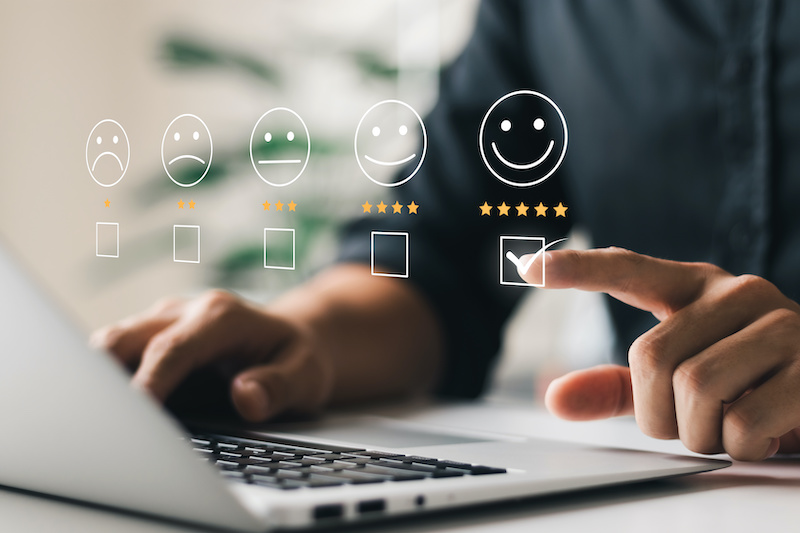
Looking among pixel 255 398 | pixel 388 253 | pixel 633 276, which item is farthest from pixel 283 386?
pixel 633 276

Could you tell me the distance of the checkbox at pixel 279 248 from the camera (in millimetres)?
637

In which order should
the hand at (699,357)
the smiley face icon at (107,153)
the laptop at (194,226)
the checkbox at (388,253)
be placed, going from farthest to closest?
the smiley face icon at (107,153)
the checkbox at (388,253)
the hand at (699,357)
the laptop at (194,226)

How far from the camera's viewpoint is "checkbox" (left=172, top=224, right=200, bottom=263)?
2.25ft

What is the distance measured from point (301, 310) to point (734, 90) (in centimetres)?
35

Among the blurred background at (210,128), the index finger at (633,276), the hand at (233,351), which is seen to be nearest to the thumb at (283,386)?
the hand at (233,351)

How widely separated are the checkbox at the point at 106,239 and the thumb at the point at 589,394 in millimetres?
459

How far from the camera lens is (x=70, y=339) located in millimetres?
292

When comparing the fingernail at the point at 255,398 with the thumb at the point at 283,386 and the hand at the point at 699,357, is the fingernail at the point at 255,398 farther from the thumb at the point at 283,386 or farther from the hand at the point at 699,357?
the hand at the point at 699,357

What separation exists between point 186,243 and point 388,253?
188 mm

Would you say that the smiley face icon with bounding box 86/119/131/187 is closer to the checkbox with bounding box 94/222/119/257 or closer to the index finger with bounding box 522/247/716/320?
the checkbox with bounding box 94/222/119/257

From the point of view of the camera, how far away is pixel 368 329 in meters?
0.69

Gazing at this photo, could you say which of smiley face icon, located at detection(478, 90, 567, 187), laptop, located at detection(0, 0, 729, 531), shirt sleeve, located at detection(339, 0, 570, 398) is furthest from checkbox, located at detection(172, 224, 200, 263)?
smiley face icon, located at detection(478, 90, 567, 187)

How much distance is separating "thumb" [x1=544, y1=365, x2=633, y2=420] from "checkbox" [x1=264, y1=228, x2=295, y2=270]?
10.7 inches

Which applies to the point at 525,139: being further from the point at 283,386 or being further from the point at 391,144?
the point at 283,386
